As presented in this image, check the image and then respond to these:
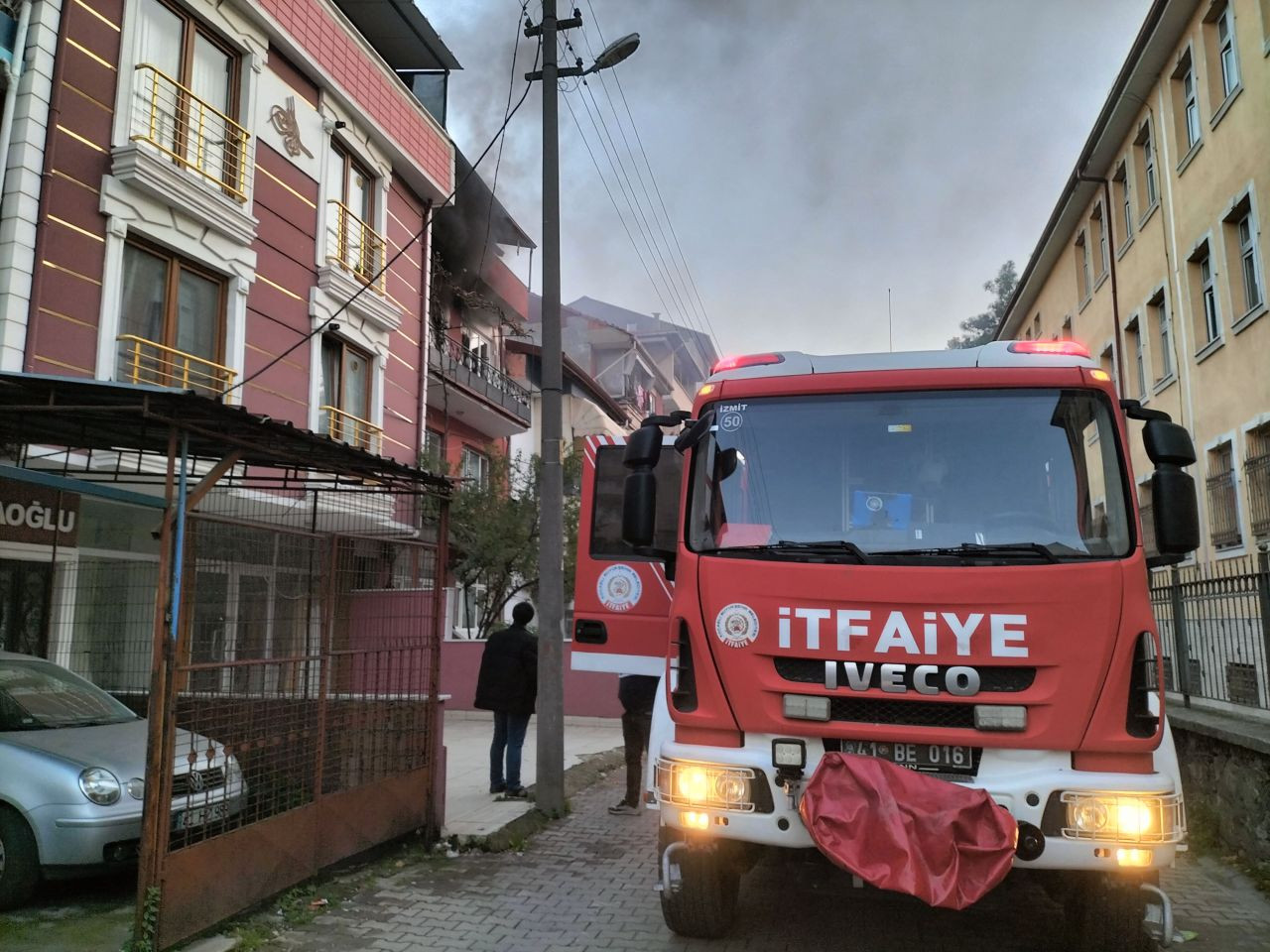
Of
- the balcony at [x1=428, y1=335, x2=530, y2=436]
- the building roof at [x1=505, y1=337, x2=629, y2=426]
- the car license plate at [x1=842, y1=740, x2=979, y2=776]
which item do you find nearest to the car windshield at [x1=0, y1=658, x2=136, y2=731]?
the car license plate at [x1=842, y1=740, x2=979, y2=776]

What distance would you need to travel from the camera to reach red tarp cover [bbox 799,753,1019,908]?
3.95m

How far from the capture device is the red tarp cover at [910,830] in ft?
13.0

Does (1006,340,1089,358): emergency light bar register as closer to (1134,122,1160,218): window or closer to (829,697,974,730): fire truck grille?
(829,697,974,730): fire truck grille

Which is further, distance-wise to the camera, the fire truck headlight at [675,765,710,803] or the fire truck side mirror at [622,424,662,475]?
the fire truck side mirror at [622,424,662,475]

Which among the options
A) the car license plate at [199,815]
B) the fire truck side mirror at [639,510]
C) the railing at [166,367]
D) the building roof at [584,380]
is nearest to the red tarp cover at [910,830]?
the fire truck side mirror at [639,510]

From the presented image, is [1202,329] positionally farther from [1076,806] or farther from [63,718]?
[63,718]

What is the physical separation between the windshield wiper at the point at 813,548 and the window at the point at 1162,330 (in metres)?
15.4

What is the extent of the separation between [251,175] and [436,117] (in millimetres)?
7152

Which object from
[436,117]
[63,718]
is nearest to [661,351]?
[436,117]

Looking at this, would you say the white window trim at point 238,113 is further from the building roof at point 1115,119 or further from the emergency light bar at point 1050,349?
the building roof at point 1115,119

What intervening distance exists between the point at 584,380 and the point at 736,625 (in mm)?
27971

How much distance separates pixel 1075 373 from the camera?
480 centimetres

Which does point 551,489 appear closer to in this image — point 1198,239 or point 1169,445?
point 1169,445

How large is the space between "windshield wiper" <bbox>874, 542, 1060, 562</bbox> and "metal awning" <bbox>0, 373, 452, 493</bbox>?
321 centimetres
